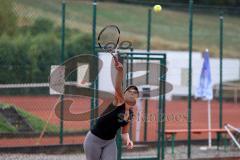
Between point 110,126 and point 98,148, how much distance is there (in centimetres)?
33

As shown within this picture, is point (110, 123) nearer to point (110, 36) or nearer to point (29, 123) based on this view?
point (110, 36)

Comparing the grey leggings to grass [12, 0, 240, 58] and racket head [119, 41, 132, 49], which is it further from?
grass [12, 0, 240, 58]

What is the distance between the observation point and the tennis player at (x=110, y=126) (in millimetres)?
8273

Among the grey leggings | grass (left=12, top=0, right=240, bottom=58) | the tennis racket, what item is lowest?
the grey leggings

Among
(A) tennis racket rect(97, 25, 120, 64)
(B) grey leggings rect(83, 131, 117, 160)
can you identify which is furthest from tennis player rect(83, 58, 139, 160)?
(A) tennis racket rect(97, 25, 120, 64)

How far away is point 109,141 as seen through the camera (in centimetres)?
838

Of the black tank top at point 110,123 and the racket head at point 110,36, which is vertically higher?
the racket head at point 110,36

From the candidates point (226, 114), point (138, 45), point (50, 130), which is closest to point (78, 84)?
point (50, 130)

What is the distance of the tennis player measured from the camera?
8.27 meters

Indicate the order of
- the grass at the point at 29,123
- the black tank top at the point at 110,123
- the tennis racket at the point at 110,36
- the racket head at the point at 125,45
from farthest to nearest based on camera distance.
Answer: the grass at the point at 29,123, the racket head at the point at 125,45, the tennis racket at the point at 110,36, the black tank top at the point at 110,123

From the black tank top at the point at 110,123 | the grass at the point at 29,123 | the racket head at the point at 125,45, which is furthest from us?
the grass at the point at 29,123

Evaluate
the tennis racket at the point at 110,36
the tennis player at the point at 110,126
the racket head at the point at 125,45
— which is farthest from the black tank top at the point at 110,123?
the racket head at the point at 125,45

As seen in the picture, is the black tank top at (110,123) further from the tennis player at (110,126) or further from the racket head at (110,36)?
the racket head at (110,36)

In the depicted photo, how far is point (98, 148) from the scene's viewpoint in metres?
8.35
